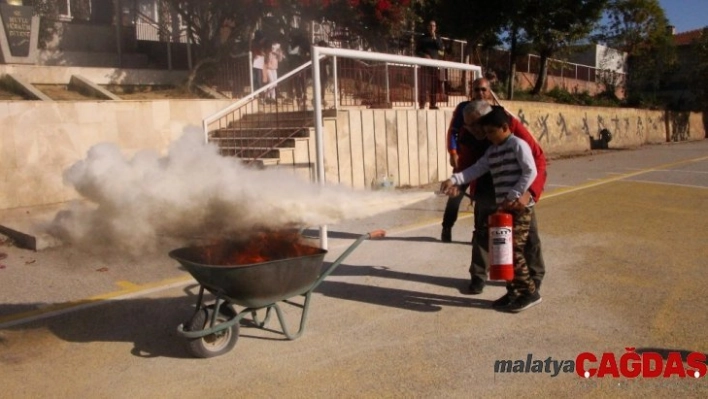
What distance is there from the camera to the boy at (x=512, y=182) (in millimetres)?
4598

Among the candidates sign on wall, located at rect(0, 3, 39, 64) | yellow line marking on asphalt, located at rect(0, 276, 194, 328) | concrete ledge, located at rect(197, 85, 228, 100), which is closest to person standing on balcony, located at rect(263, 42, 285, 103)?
concrete ledge, located at rect(197, 85, 228, 100)

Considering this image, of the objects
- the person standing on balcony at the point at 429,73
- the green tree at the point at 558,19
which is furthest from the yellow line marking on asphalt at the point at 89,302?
the green tree at the point at 558,19

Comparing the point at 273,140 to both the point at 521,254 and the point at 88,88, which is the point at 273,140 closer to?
the point at 88,88

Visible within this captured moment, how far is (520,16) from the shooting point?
22031 millimetres

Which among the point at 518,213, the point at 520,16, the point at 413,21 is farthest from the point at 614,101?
the point at 518,213

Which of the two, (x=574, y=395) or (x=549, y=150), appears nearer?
(x=574, y=395)

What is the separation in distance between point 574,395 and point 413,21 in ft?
54.0

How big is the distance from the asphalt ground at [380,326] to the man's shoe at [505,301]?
77 mm

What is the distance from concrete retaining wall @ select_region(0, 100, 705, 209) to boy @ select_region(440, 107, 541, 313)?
548 cm

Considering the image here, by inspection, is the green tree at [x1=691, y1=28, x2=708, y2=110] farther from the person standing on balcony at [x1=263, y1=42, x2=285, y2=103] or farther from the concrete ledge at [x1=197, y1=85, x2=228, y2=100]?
the concrete ledge at [x1=197, y1=85, x2=228, y2=100]

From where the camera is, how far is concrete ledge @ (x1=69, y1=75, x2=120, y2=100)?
11320mm

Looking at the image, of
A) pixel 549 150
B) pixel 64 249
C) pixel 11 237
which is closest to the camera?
pixel 64 249

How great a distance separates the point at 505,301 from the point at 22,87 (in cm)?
939

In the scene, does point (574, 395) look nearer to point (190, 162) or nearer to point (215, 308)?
point (215, 308)
